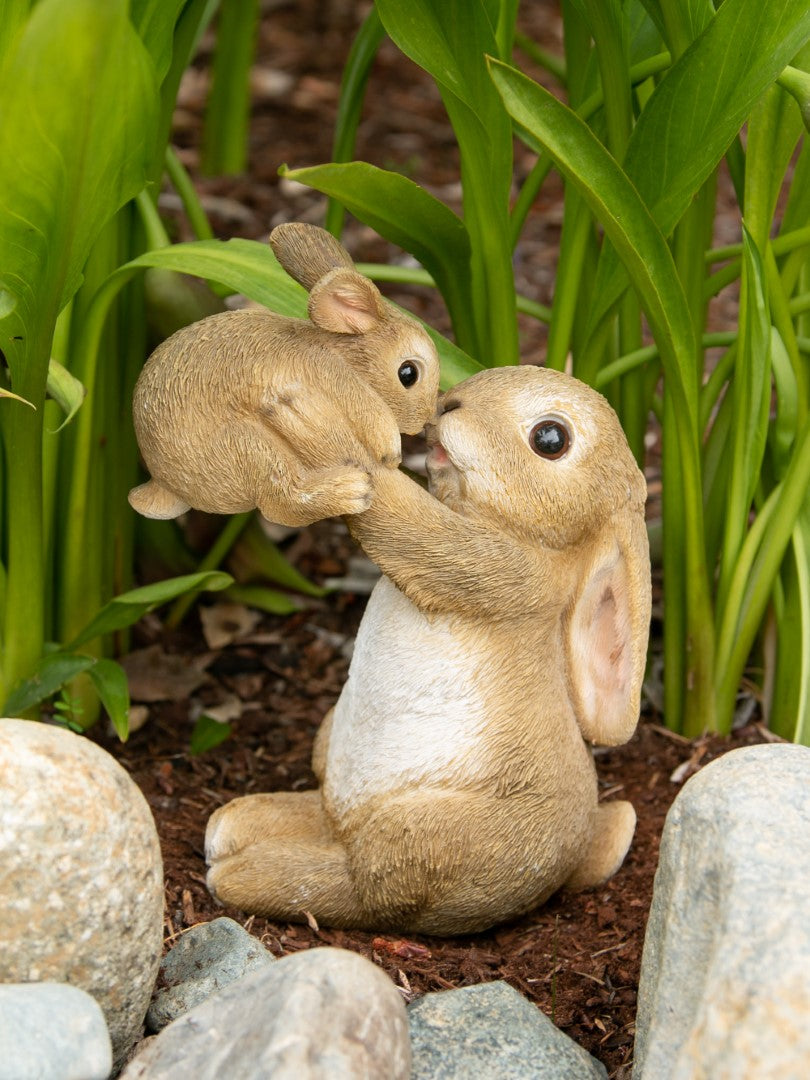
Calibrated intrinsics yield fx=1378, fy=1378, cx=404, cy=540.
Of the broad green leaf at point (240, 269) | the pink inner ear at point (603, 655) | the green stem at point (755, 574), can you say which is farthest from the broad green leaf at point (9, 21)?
the green stem at point (755, 574)

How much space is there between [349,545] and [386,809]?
104cm

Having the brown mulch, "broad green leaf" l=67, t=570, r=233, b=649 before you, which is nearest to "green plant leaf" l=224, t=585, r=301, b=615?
the brown mulch

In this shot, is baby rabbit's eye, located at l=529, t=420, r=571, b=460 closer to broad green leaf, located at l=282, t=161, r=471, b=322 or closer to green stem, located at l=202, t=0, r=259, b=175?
broad green leaf, located at l=282, t=161, r=471, b=322

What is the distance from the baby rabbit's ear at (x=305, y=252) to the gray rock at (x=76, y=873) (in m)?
0.52

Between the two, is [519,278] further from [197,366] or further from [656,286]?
[197,366]

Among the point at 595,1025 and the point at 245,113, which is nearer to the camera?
the point at 595,1025

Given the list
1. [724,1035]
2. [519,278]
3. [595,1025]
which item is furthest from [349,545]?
[724,1035]

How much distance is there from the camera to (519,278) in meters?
3.11

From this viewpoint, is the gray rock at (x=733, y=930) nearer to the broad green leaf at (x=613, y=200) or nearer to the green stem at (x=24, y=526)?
the broad green leaf at (x=613, y=200)

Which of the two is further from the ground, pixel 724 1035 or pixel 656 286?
pixel 656 286

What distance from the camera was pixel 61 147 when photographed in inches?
49.8

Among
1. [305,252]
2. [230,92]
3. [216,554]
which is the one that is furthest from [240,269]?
[230,92]

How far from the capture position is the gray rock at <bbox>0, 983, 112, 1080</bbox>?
1074 millimetres

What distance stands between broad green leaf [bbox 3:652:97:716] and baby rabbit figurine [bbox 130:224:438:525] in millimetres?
276
